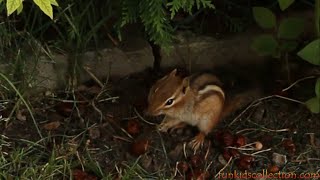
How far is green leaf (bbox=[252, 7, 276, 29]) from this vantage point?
3.17 m

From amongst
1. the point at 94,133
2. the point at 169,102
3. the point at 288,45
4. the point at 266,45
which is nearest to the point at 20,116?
the point at 94,133

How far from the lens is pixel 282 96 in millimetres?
3451

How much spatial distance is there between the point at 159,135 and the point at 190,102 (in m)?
0.25

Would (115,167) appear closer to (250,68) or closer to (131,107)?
(131,107)

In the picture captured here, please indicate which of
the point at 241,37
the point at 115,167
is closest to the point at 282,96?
the point at 241,37

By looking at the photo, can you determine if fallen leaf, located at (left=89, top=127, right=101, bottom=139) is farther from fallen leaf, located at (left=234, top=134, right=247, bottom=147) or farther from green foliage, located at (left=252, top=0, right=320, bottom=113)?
green foliage, located at (left=252, top=0, right=320, bottom=113)

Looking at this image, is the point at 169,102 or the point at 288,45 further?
the point at 288,45

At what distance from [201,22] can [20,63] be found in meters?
1.01

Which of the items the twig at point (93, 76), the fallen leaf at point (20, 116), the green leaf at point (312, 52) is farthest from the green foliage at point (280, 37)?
the fallen leaf at point (20, 116)

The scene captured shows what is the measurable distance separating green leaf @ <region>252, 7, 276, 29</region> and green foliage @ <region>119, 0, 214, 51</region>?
0.88 feet

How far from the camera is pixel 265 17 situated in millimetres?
3176

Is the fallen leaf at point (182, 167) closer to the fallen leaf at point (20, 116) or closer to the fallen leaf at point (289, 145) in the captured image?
the fallen leaf at point (289, 145)

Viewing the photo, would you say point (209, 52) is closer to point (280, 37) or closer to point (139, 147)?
point (280, 37)

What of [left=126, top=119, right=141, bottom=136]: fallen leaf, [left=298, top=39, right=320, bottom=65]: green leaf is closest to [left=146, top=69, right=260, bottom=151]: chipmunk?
[left=126, top=119, right=141, bottom=136]: fallen leaf
